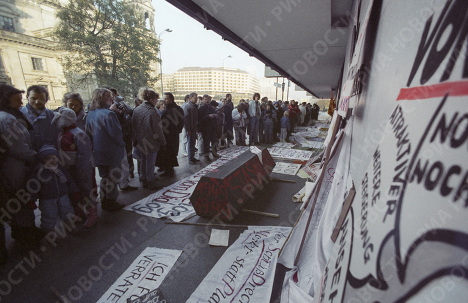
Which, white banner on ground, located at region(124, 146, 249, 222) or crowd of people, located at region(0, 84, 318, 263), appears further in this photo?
white banner on ground, located at region(124, 146, 249, 222)

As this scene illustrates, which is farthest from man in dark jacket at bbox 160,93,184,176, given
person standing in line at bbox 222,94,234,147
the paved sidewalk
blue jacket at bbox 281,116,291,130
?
blue jacket at bbox 281,116,291,130

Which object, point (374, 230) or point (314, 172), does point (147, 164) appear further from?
point (374, 230)

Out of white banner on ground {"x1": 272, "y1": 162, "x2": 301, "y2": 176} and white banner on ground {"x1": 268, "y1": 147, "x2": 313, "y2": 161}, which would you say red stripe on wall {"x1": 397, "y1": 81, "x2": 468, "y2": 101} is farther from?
white banner on ground {"x1": 268, "y1": 147, "x2": 313, "y2": 161}

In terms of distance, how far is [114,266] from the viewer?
92.6 inches

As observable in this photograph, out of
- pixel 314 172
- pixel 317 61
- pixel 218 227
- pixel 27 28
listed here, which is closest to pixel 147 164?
pixel 218 227

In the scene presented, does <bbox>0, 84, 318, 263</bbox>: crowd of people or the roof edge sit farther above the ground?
the roof edge

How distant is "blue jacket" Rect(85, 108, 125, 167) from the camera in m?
3.24

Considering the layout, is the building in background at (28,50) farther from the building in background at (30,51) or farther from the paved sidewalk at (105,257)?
the paved sidewalk at (105,257)

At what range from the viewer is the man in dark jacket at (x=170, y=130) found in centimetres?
508

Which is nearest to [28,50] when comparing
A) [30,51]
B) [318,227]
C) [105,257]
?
[30,51]

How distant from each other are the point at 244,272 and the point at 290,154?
590 centimetres

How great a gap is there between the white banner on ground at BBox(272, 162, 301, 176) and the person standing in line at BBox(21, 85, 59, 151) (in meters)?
4.70

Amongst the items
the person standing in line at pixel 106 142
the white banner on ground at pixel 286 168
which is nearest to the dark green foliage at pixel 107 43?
the white banner on ground at pixel 286 168

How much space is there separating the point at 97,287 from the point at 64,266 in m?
0.59
